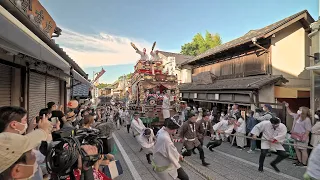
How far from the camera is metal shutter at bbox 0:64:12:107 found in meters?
4.63

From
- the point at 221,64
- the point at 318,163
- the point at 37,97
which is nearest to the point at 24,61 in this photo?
the point at 37,97

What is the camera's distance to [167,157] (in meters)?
3.75

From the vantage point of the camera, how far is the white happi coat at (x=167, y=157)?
370cm

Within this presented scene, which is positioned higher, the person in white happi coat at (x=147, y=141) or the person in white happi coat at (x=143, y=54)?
the person in white happi coat at (x=143, y=54)

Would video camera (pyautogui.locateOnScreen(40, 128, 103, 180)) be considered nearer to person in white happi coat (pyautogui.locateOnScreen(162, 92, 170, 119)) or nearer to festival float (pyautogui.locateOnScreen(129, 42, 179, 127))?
festival float (pyautogui.locateOnScreen(129, 42, 179, 127))

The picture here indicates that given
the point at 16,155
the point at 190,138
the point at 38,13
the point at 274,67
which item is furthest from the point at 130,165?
the point at 274,67

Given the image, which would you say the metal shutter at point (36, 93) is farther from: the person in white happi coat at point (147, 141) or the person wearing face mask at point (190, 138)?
the person wearing face mask at point (190, 138)

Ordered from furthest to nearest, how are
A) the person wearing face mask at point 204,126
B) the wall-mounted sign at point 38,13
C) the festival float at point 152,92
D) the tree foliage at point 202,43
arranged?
the tree foliage at point 202,43 → the festival float at point 152,92 → the person wearing face mask at point 204,126 → the wall-mounted sign at point 38,13

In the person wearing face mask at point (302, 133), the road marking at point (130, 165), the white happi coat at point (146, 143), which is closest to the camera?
the road marking at point (130, 165)

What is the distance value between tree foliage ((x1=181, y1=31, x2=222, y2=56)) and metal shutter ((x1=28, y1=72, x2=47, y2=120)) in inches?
1058

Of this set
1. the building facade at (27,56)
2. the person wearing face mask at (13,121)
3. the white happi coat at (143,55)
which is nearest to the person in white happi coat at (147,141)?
the building facade at (27,56)

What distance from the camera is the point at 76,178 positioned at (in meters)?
2.66

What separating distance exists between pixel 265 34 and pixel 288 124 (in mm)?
4945

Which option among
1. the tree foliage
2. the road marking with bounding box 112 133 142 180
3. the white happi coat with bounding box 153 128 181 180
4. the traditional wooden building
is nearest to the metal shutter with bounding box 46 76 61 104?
the road marking with bounding box 112 133 142 180
